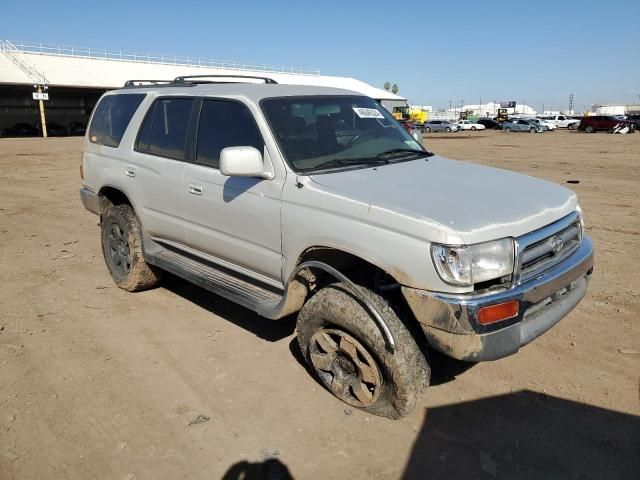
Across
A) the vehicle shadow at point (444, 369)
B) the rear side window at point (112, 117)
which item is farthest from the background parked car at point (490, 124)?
the vehicle shadow at point (444, 369)

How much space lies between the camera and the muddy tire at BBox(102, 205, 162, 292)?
504 cm

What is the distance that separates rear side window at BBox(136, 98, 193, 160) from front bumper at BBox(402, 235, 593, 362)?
8.34 ft

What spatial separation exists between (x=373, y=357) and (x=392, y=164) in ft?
4.89

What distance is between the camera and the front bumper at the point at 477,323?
2.69 m

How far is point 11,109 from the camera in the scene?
4969 cm

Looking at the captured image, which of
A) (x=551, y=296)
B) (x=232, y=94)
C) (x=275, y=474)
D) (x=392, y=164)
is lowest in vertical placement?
(x=275, y=474)

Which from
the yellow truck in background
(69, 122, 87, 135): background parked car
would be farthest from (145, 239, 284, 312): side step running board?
the yellow truck in background

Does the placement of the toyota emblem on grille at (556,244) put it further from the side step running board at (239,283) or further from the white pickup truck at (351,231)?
the side step running board at (239,283)

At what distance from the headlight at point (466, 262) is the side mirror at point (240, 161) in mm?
1345

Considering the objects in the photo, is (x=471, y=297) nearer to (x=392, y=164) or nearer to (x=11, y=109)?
(x=392, y=164)

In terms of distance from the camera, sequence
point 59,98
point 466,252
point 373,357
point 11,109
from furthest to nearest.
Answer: point 59,98 → point 11,109 → point 373,357 → point 466,252

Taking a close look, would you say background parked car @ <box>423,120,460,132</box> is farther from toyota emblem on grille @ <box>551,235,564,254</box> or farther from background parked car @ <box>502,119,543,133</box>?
toyota emblem on grille @ <box>551,235,564,254</box>

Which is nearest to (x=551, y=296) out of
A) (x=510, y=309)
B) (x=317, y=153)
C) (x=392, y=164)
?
(x=510, y=309)

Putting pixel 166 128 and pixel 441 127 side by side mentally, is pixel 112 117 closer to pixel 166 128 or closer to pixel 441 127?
pixel 166 128
